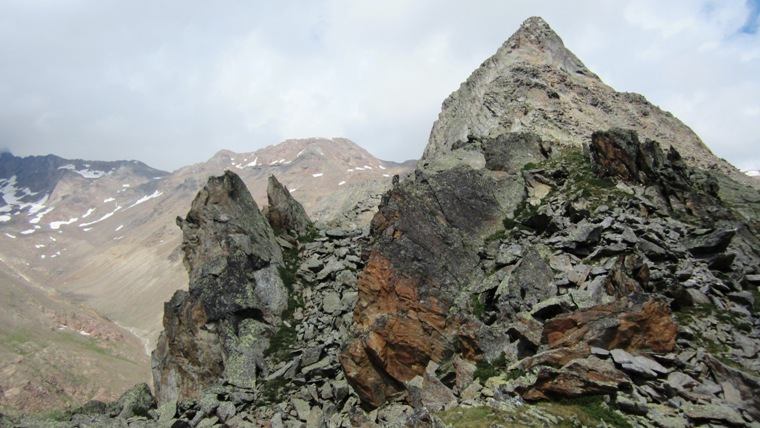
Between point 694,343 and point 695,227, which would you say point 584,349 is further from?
point 695,227

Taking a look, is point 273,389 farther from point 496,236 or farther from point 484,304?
point 496,236

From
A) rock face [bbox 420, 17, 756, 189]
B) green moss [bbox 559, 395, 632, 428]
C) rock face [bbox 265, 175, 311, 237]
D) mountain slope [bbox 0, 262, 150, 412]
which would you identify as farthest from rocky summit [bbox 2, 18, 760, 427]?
mountain slope [bbox 0, 262, 150, 412]

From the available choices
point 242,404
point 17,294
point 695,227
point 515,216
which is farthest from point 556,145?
point 17,294

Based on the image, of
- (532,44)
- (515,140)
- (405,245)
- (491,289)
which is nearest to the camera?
(491,289)

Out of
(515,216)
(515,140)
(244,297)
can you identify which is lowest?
(244,297)

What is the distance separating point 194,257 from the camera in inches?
1383

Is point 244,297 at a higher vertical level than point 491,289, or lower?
lower

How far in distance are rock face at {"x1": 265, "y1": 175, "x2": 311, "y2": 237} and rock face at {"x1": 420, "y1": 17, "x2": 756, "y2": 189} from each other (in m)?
14.6

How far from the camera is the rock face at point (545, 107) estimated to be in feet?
164

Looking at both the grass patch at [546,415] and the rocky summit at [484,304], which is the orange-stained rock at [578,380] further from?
the grass patch at [546,415]

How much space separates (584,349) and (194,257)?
2987 cm

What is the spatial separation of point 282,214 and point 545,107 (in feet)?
113

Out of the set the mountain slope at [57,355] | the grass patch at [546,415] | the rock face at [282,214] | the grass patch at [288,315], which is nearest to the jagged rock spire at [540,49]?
the rock face at [282,214]

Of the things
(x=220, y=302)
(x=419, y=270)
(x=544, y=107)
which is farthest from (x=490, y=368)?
(x=544, y=107)
